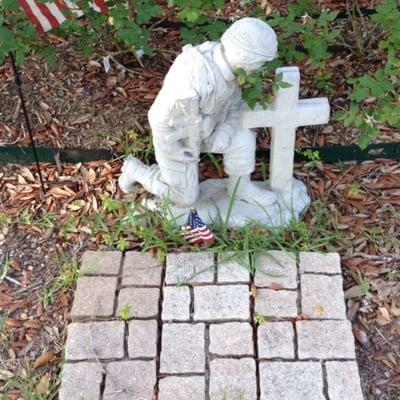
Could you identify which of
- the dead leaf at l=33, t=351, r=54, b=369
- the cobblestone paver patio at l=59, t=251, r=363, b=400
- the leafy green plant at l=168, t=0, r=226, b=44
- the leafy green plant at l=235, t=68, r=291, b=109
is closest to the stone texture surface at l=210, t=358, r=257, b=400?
the cobblestone paver patio at l=59, t=251, r=363, b=400

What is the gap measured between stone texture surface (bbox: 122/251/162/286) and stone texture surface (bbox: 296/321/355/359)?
29.6 inches

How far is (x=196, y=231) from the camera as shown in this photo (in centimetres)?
381

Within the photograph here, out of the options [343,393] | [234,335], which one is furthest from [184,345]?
[343,393]

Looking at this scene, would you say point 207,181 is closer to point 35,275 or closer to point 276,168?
point 276,168

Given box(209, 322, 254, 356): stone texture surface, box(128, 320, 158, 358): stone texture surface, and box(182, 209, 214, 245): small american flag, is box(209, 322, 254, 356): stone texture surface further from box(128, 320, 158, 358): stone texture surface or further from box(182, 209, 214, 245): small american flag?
box(182, 209, 214, 245): small american flag

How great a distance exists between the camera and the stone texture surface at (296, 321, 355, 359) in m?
3.43

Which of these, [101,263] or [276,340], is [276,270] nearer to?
[276,340]

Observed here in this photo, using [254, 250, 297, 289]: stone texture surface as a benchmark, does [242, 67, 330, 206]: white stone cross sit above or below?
above

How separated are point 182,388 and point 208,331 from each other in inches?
12.6

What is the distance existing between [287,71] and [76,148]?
1463 mm

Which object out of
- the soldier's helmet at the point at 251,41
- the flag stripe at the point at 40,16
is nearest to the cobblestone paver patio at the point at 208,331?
the soldier's helmet at the point at 251,41

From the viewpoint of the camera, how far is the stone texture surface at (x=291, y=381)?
3291 millimetres

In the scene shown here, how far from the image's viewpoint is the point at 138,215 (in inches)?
157

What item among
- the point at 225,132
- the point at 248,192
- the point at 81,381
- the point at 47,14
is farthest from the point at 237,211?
the point at 47,14
